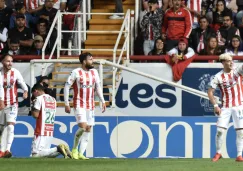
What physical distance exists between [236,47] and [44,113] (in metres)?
5.25

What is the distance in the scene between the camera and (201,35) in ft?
76.5

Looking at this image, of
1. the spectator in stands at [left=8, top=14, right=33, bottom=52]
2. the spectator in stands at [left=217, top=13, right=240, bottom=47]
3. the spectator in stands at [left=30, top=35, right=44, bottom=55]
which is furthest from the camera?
the spectator in stands at [left=8, top=14, right=33, bottom=52]

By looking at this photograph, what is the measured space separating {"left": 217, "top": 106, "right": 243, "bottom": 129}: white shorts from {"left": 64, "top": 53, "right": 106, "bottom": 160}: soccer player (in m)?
2.13

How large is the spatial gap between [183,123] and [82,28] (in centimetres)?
380

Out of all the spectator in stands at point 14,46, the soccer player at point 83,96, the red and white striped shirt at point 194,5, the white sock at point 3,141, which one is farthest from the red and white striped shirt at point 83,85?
the red and white striped shirt at point 194,5

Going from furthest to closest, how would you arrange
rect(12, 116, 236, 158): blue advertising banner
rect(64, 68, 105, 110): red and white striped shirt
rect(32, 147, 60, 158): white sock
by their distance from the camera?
rect(12, 116, 236, 158): blue advertising banner < rect(32, 147, 60, 158): white sock < rect(64, 68, 105, 110): red and white striped shirt

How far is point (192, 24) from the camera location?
23.6 metres

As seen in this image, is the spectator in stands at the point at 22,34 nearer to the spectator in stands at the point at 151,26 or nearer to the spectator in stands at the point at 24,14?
the spectator in stands at the point at 24,14

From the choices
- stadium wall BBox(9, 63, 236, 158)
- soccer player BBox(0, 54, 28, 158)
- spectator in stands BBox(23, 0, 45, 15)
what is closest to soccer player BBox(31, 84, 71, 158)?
soccer player BBox(0, 54, 28, 158)

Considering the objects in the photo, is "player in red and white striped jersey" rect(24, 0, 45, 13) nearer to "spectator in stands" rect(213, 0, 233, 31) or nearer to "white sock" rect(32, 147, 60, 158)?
"spectator in stands" rect(213, 0, 233, 31)

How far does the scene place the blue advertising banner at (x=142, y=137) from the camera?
22.0 meters

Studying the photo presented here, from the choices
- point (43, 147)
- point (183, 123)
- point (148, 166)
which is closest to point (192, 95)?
point (183, 123)

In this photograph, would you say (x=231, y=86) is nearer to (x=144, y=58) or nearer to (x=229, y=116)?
(x=229, y=116)

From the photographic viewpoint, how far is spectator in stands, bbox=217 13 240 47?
920 inches
